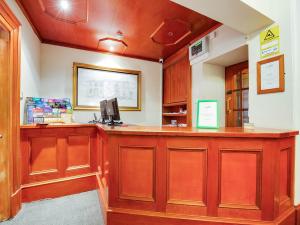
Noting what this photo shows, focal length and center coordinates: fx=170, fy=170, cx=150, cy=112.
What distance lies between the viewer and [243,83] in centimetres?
275

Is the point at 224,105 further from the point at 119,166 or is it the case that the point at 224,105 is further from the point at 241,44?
the point at 119,166

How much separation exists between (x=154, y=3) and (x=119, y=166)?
1.99m

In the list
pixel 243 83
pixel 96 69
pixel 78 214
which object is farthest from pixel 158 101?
pixel 78 214

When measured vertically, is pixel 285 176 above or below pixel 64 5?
below

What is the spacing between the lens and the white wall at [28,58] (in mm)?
2234

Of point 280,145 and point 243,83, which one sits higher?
point 243,83

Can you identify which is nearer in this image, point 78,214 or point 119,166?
point 119,166

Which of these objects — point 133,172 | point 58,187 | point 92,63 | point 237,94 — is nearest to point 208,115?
point 133,172

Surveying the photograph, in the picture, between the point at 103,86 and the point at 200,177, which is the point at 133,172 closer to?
the point at 200,177

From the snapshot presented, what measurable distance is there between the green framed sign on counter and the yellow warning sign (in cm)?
86

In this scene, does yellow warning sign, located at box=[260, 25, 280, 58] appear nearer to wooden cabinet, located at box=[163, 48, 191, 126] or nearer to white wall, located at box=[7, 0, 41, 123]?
wooden cabinet, located at box=[163, 48, 191, 126]

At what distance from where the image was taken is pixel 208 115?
5.54ft

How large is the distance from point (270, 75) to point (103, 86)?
9.72 feet

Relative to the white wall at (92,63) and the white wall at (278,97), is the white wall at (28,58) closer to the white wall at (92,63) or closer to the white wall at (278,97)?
the white wall at (92,63)
